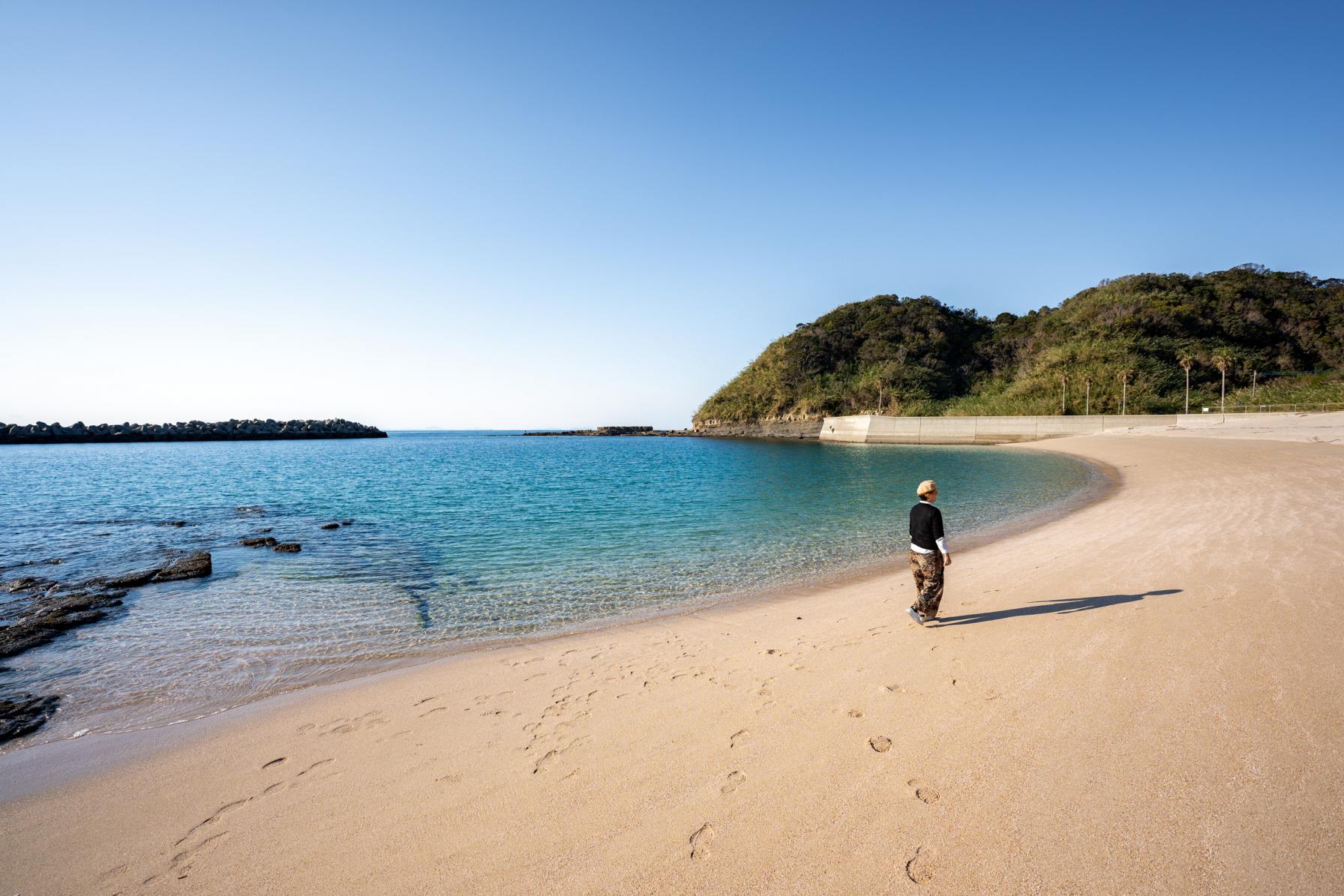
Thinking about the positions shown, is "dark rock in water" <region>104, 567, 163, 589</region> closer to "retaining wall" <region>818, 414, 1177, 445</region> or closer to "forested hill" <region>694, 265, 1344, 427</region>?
"retaining wall" <region>818, 414, 1177, 445</region>

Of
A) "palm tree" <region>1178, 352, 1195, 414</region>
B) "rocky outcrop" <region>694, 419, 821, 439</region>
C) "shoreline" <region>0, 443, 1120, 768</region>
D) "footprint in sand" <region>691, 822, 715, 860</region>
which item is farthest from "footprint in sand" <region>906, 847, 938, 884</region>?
"rocky outcrop" <region>694, 419, 821, 439</region>

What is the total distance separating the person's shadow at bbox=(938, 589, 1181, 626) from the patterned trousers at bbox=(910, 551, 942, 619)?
30 centimetres

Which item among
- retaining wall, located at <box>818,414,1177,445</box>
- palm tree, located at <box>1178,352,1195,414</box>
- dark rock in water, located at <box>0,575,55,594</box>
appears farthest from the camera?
retaining wall, located at <box>818,414,1177,445</box>

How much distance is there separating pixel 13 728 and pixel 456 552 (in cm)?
844

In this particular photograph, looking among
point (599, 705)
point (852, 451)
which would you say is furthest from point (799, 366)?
point (599, 705)

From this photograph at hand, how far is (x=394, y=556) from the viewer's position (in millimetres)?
13711

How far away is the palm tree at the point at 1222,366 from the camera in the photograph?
170ft

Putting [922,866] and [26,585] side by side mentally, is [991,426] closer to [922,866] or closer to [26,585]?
[922,866]

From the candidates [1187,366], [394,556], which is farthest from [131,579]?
[1187,366]

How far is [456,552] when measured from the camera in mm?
13930

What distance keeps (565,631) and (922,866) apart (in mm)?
6186

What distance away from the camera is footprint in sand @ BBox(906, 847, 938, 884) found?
2816 millimetres

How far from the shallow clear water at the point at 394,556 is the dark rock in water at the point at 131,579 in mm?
463

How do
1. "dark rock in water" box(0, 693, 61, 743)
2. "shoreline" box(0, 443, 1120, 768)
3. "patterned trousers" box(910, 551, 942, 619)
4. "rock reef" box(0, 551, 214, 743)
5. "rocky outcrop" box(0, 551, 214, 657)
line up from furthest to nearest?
"rocky outcrop" box(0, 551, 214, 657), "patterned trousers" box(910, 551, 942, 619), "rock reef" box(0, 551, 214, 743), "dark rock in water" box(0, 693, 61, 743), "shoreline" box(0, 443, 1120, 768)
